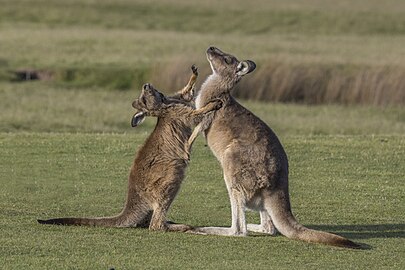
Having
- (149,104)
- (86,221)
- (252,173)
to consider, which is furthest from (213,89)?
(86,221)

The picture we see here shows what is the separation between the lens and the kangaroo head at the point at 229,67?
37.1 feet

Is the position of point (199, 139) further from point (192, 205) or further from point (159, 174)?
point (159, 174)

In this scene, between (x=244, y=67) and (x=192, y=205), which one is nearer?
(x=244, y=67)

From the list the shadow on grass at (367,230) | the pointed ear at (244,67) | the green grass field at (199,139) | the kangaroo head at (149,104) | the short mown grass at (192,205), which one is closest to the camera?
the short mown grass at (192,205)

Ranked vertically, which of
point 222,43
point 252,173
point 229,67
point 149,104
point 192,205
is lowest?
point 222,43

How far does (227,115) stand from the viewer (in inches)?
420

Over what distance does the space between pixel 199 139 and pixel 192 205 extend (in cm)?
521

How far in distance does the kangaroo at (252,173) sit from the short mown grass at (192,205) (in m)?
0.18

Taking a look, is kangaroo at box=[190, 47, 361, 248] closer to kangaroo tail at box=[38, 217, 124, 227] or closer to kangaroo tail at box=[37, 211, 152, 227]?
kangaroo tail at box=[37, 211, 152, 227]

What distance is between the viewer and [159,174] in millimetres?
10367

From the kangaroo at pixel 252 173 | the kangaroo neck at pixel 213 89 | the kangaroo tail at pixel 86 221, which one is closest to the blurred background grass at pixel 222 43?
the kangaroo neck at pixel 213 89

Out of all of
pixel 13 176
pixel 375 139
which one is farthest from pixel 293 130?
pixel 13 176

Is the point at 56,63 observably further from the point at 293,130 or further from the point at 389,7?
the point at 389,7

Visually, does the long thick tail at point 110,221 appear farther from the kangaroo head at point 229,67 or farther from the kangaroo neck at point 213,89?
the kangaroo head at point 229,67
